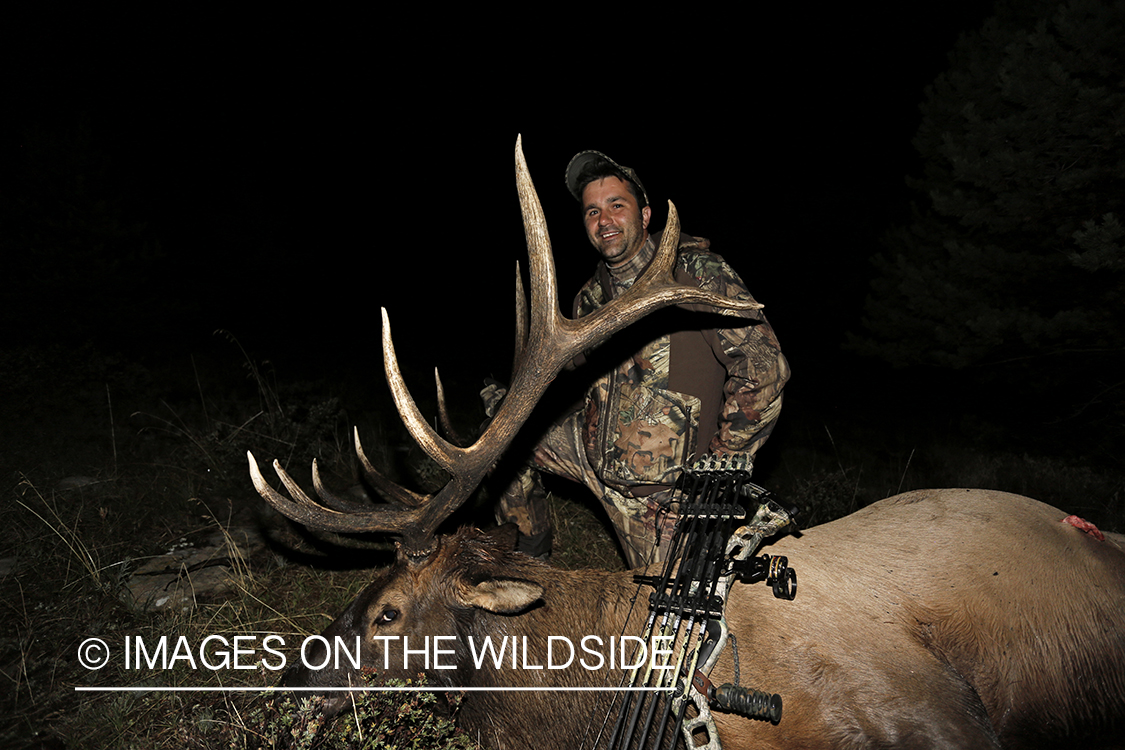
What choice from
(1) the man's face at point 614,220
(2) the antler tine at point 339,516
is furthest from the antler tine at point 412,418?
(1) the man's face at point 614,220

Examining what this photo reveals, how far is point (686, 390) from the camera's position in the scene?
3.28 meters

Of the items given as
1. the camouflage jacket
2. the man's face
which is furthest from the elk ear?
the man's face

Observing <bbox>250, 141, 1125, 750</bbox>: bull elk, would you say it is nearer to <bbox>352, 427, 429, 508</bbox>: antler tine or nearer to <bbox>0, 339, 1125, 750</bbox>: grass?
<bbox>352, 427, 429, 508</bbox>: antler tine

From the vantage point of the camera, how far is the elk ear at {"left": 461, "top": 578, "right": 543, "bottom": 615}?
222cm

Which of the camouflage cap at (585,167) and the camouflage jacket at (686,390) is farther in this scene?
the camouflage cap at (585,167)

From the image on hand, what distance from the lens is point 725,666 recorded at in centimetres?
213

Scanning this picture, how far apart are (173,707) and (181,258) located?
660 inches

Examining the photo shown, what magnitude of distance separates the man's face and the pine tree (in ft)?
16.2

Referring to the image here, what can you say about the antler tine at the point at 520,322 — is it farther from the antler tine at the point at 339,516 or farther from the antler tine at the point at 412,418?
the antler tine at the point at 339,516

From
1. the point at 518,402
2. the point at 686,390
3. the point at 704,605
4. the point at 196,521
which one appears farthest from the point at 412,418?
the point at 196,521

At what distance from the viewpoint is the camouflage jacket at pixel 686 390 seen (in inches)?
119

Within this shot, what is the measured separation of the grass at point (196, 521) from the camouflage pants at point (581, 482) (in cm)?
51

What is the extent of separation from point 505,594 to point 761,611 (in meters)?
0.97

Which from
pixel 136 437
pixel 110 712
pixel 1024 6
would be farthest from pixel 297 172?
pixel 110 712
